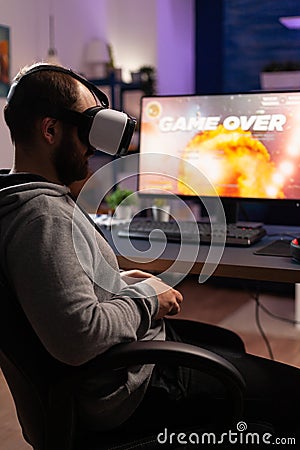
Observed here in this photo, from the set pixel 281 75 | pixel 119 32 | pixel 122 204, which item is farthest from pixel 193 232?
pixel 119 32

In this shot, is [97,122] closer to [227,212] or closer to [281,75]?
[227,212]

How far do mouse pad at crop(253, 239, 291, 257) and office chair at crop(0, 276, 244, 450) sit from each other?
0.63m

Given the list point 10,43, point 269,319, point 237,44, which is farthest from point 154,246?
point 237,44

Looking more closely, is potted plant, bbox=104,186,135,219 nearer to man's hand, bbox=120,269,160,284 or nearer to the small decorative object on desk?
the small decorative object on desk

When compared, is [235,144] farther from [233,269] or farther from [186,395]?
[186,395]

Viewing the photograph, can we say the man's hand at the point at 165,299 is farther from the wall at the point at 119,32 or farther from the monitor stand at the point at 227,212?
the wall at the point at 119,32

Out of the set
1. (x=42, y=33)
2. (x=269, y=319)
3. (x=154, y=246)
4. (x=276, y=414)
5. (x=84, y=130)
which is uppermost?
(x=42, y=33)

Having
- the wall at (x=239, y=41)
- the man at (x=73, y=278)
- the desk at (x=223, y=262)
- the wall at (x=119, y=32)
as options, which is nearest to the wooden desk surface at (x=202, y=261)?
the desk at (x=223, y=262)

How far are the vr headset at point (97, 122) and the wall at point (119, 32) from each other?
307 cm

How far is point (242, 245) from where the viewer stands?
5.96ft

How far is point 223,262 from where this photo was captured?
1602mm

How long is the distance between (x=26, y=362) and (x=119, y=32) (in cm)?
429

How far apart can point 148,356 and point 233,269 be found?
55 cm

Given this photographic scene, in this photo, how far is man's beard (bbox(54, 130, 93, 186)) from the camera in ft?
3.86
